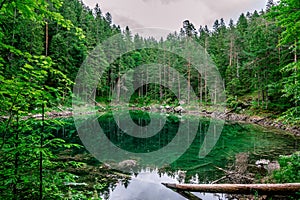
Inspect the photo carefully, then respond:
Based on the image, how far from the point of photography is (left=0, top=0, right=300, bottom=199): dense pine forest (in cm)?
314

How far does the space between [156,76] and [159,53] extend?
6.99 meters

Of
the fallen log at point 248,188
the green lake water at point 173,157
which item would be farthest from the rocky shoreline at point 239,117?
the fallen log at point 248,188

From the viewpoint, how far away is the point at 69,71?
131ft

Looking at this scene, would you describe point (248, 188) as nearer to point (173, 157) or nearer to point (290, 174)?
point (290, 174)

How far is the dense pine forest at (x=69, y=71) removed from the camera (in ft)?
10.3

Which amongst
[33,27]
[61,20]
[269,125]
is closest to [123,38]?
[33,27]

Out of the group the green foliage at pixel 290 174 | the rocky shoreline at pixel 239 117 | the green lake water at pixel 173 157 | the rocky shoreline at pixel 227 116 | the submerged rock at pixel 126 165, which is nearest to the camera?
the green foliage at pixel 290 174

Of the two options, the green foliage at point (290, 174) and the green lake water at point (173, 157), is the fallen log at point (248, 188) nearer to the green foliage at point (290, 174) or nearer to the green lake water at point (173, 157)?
the green lake water at point (173, 157)

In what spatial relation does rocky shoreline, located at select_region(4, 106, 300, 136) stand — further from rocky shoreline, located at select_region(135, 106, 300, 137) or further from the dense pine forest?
the dense pine forest

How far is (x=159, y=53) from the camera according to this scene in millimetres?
60750

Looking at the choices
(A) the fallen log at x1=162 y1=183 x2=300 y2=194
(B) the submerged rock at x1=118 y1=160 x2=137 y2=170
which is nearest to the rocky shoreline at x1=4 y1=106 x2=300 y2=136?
(B) the submerged rock at x1=118 y1=160 x2=137 y2=170

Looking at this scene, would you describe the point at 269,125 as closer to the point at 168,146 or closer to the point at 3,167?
the point at 168,146

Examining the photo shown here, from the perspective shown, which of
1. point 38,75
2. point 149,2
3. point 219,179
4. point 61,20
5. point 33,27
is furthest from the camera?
point 149,2

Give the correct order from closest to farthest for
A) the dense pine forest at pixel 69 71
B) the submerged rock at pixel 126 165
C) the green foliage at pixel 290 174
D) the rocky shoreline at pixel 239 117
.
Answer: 1. the dense pine forest at pixel 69 71
2. the green foliage at pixel 290 174
3. the submerged rock at pixel 126 165
4. the rocky shoreline at pixel 239 117
